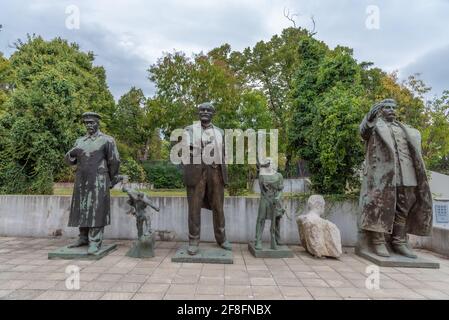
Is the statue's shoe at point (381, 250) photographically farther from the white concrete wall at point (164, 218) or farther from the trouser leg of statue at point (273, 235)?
the trouser leg of statue at point (273, 235)

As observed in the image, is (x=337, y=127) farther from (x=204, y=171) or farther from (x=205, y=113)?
(x=204, y=171)

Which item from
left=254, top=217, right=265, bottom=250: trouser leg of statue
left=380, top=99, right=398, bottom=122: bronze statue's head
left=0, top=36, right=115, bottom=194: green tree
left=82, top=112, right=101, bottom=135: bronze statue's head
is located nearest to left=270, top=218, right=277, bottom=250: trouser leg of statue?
left=254, top=217, right=265, bottom=250: trouser leg of statue

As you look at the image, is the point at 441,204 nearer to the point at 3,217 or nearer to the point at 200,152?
the point at 200,152

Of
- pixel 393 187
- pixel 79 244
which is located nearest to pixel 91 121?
pixel 79 244

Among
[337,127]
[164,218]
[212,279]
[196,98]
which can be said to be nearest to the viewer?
[212,279]

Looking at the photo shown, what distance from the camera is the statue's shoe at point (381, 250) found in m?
5.12

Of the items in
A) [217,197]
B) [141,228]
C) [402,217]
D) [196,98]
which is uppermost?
[196,98]

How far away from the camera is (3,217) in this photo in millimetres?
6957

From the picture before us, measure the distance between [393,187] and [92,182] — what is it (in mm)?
5023

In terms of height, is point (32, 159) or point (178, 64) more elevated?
point (178, 64)

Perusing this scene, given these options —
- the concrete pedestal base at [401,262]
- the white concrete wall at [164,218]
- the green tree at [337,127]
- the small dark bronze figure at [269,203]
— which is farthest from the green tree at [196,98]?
the concrete pedestal base at [401,262]

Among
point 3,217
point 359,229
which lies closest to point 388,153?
point 359,229

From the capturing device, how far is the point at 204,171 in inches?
211

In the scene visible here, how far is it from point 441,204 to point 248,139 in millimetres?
10914
